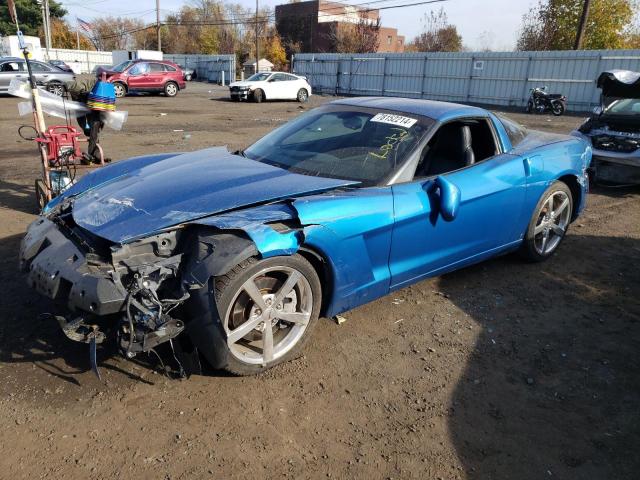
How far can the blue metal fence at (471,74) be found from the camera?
20778mm

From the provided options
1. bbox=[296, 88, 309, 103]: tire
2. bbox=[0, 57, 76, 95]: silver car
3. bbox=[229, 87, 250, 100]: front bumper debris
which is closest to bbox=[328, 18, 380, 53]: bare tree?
bbox=[296, 88, 309, 103]: tire

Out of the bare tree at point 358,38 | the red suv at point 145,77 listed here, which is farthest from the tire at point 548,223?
the bare tree at point 358,38

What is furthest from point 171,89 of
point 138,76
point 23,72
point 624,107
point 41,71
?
point 624,107

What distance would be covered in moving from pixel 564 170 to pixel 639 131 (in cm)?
392

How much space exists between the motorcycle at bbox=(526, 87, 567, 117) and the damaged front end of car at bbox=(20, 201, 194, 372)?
791 inches

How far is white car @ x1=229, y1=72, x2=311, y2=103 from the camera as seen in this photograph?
22141 millimetres

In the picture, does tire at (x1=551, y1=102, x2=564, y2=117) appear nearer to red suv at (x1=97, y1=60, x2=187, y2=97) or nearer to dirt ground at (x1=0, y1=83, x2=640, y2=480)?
red suv at (x1=97, y1=60, x2=187, y2=97)

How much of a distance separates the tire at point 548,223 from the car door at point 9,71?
21446 millimetres

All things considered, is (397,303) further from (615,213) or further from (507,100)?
(507,100)

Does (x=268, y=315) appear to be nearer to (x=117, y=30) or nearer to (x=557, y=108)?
(x=557, y=108)

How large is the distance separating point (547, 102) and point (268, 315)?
20029 millimetres

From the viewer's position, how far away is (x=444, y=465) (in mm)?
2336

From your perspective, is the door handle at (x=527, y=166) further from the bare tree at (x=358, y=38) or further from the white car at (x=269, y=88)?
the bare tree at (x=358, y=38)

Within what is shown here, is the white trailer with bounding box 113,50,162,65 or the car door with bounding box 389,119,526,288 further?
the white trailer with bounding box 113,50,162,65
